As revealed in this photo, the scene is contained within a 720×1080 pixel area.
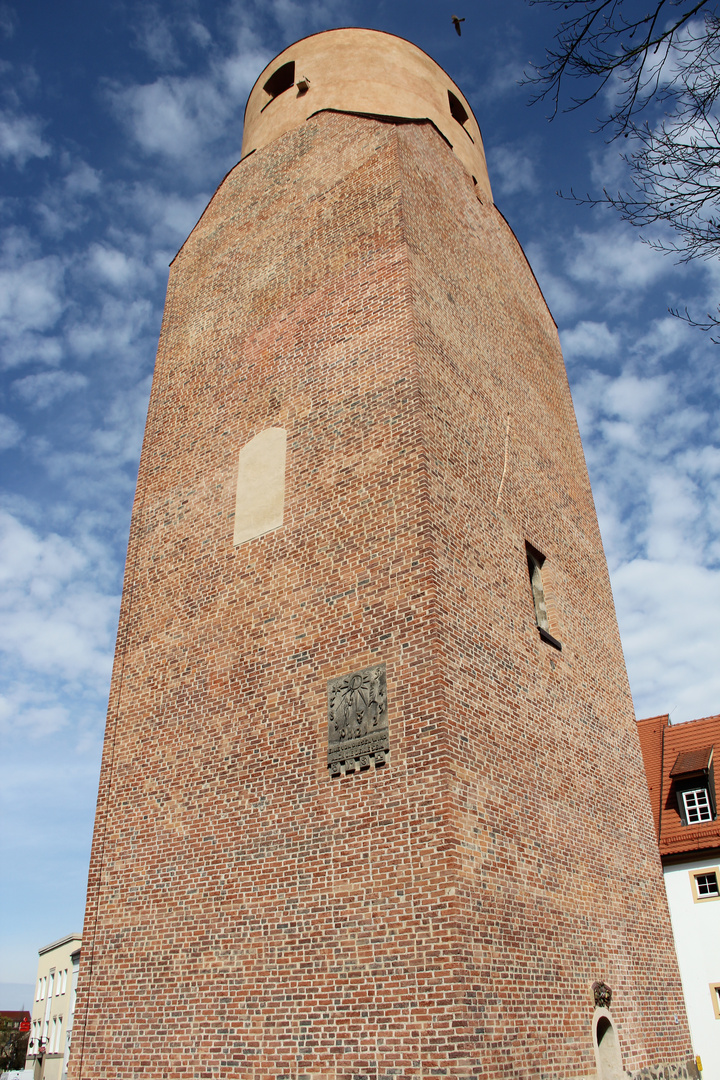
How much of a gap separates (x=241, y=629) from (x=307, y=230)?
6.29 m

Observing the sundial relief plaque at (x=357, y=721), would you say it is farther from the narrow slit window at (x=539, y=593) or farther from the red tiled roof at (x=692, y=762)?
the red tiled roof at (x=692, y=762)

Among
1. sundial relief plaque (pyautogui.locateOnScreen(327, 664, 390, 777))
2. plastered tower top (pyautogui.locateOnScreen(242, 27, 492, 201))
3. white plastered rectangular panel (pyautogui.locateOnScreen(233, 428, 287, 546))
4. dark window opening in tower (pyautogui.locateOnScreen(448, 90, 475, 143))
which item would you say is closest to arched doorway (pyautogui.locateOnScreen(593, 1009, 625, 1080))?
sundial relief plaque (pyautogui.locateOnScreen(327, 664, 390, 777))

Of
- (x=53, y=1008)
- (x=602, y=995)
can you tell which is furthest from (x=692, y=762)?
(x=53, y=1008)

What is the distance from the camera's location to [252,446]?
1065cm

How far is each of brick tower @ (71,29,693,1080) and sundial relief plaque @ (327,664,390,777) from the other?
0.03 meters

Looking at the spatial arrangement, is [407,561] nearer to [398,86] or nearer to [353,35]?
[398,86]

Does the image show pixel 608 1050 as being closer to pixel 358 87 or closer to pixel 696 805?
pixel 696 805

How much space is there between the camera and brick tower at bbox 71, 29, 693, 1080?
6.82 m

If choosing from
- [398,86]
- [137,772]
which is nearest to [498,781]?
[137,772]

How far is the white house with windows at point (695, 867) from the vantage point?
14.6 meters

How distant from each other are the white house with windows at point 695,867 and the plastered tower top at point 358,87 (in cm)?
1255

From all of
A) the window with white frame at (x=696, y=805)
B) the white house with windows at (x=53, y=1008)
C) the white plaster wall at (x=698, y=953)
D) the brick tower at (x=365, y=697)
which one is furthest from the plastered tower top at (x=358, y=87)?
the white house with windows at (x=53, y=1008)

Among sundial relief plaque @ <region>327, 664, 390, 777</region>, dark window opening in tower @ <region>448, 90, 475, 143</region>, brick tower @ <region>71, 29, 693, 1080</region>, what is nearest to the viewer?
brick tower @ <region>71, 29, 693, 1080</region>

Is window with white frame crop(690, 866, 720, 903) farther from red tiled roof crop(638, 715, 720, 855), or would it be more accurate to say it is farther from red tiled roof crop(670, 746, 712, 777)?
red tiled roof crop(670, 746, 712, 777)
